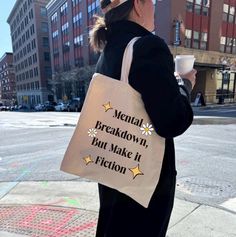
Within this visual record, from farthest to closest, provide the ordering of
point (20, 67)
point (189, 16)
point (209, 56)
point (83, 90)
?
point (20, 67) < point (83, 90) < point (209, 56) < point (189, 16)

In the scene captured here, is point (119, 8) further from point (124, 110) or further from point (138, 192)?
point (138, 192)

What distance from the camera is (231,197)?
3412 millimetres

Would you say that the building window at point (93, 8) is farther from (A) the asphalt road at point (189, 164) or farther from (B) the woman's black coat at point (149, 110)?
(B) the woman's black coat at point (149, 110)

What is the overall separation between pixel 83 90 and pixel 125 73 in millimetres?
38075

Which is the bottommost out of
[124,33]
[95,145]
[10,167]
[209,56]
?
[10,167]

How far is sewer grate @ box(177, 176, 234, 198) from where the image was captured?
139 inches

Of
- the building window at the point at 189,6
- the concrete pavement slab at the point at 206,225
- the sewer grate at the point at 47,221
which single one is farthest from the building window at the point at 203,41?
the sewer grate at the point at 47,221

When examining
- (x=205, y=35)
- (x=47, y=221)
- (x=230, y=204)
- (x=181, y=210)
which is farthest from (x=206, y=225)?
(x=205, y=35)

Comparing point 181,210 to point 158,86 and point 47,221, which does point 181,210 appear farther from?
point 158,86

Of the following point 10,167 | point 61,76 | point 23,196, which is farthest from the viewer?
A: point 61,76

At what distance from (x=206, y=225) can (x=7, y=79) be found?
10399cm

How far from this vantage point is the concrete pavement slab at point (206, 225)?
2.62 m

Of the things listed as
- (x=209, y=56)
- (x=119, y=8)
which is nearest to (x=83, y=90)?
(x=209, y=56)

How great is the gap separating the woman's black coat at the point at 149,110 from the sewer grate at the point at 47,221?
3.79ft
